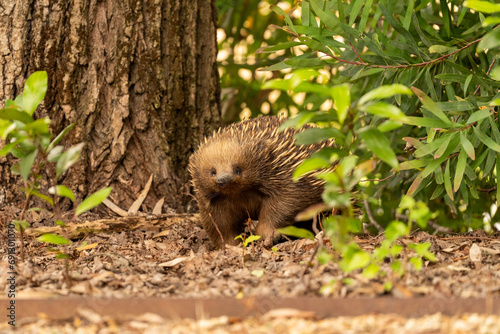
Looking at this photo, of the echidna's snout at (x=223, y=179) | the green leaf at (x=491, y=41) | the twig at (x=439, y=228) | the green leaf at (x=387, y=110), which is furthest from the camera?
the twig at (x=439, y=228)

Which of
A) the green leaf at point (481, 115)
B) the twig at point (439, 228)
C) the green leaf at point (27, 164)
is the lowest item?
the twig at point (439, 228)

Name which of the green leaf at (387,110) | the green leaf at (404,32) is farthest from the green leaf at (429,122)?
the green leaf at (387,110)

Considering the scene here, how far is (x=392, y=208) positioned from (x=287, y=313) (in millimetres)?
3709

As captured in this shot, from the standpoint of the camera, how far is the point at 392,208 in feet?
17.7

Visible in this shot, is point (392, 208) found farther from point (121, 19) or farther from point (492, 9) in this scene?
point (492, 9)

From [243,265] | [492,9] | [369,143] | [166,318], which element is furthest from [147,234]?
[492,9]

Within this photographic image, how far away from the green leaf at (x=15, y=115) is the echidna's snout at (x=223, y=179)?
1310 mm

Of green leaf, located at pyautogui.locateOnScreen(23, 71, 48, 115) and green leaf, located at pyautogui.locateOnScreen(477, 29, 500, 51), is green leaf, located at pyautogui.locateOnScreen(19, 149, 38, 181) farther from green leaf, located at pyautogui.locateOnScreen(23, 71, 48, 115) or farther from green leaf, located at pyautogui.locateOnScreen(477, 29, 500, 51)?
green leaf, located at pyautogui.locateOnScreen(477, 29, 500, 51)

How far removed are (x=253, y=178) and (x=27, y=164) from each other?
158 centimetres

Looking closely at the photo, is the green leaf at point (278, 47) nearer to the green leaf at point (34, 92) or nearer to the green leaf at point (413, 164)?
the green leaf at point (413, 164)

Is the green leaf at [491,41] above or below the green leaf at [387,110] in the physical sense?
above

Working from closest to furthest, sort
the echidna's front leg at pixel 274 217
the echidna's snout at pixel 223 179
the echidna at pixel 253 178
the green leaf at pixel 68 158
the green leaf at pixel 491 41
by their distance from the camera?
the green leaf at pixel 491 41
the green leaf at pixel 68 158
the echidna's snout at pixel 223 179
the echidna at pixel 253 178
the echidna's front leg at pixel 274 217

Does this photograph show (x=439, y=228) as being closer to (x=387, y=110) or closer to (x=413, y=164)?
(x=413, y=164)

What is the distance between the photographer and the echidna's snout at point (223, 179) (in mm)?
3346
